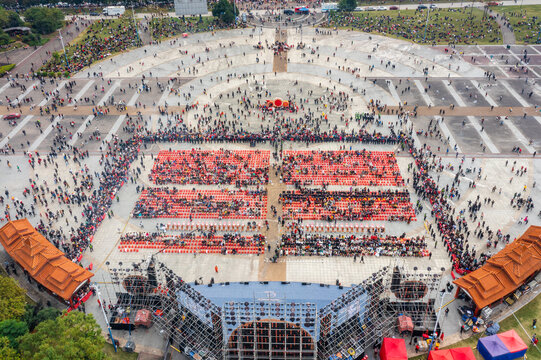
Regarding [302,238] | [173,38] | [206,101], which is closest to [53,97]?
[206,101]

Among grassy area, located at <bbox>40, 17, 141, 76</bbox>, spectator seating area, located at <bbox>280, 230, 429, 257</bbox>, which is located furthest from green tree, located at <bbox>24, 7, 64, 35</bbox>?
spectator seating area, located at <bbox>280, 230, 429, 257</bbox>

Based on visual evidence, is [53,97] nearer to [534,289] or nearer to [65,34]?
[65,34]

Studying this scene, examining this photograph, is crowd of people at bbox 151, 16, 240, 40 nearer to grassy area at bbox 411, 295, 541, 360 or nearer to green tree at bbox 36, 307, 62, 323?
green tree at bbox 36, 307, 62, 323

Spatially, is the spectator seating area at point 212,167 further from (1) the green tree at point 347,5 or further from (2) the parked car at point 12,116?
(1) the green tree at point 347,5

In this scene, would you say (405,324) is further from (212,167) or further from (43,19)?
(43,19)

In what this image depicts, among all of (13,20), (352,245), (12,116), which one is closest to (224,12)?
(13,20)
